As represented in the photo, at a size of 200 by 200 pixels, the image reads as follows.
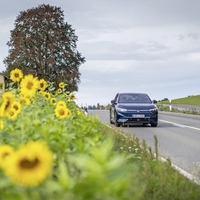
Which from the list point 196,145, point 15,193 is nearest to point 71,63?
point 196,145

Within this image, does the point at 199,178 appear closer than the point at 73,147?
No

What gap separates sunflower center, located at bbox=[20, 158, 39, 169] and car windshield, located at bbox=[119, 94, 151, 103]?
22.4 meters

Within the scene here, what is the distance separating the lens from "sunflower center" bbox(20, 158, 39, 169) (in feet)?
7.52

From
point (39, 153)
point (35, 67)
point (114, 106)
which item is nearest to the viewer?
point (39, 153)

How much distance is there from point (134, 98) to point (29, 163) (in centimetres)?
2275

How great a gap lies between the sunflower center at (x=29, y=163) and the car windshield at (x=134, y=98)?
22412 millimetres

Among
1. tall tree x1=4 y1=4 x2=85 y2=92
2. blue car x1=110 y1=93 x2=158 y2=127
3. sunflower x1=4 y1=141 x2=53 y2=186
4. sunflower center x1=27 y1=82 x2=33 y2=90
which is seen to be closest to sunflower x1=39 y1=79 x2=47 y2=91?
sunflower center x1=27 y1=82 x2=33 y2=90

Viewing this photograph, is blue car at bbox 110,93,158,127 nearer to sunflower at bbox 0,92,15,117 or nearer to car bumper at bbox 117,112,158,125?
→ car bumper at bbox 117,112,158,125

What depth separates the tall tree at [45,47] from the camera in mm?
55125

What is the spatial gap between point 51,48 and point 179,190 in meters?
49.7

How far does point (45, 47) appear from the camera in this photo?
5628 centimetres

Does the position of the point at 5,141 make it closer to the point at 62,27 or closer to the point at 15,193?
the point at 15,193

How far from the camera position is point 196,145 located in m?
15.6

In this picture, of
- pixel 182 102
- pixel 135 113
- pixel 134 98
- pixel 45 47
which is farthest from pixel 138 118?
pixel 182 102
